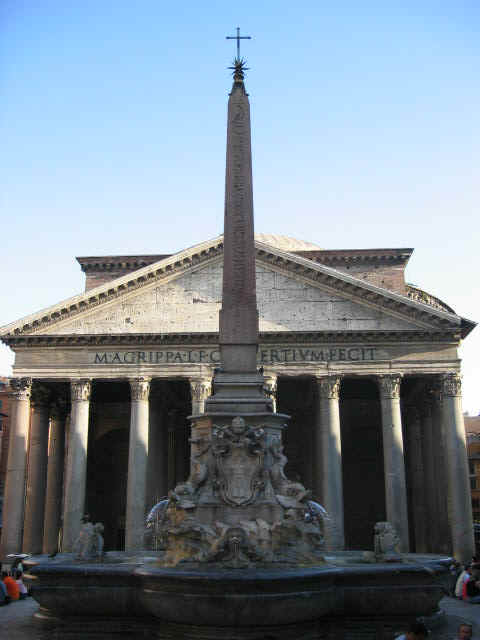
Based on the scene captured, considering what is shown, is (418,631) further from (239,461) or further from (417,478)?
(417,478)

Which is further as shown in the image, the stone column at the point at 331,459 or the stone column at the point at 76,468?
the stone column at the point at 76,468

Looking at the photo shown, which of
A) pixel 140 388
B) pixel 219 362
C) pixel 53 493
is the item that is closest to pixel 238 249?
pixel 219 362

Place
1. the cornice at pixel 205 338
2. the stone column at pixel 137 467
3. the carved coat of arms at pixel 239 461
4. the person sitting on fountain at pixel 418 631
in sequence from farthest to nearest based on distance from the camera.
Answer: the cornice at pixel 205 338 → the stone column at pixel 137 467 → the carved coat of arms at pixel 239 461 → the person sitting on fountain at pixel 418 631

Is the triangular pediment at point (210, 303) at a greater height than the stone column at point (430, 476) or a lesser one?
greater

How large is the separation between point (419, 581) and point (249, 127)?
664cm

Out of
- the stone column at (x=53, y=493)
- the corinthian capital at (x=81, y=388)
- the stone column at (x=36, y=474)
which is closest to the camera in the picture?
the corinthian capital at (x=81, y=388)

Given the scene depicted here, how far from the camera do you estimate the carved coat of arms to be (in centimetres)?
836

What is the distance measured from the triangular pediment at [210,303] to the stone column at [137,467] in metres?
2.47

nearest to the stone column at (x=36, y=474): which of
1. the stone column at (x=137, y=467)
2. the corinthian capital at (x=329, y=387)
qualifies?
the stone column at (x=137, y=467)

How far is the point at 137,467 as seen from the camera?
87.1 ft

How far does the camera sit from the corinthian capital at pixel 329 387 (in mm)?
27297

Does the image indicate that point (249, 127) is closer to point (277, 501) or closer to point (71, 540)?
point (277, 501)

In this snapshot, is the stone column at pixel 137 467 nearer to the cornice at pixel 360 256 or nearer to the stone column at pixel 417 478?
the stone column at pixel 417 478

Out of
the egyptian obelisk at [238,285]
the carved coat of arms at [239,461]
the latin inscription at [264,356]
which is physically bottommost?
the carved coat of arms at [239,461]
